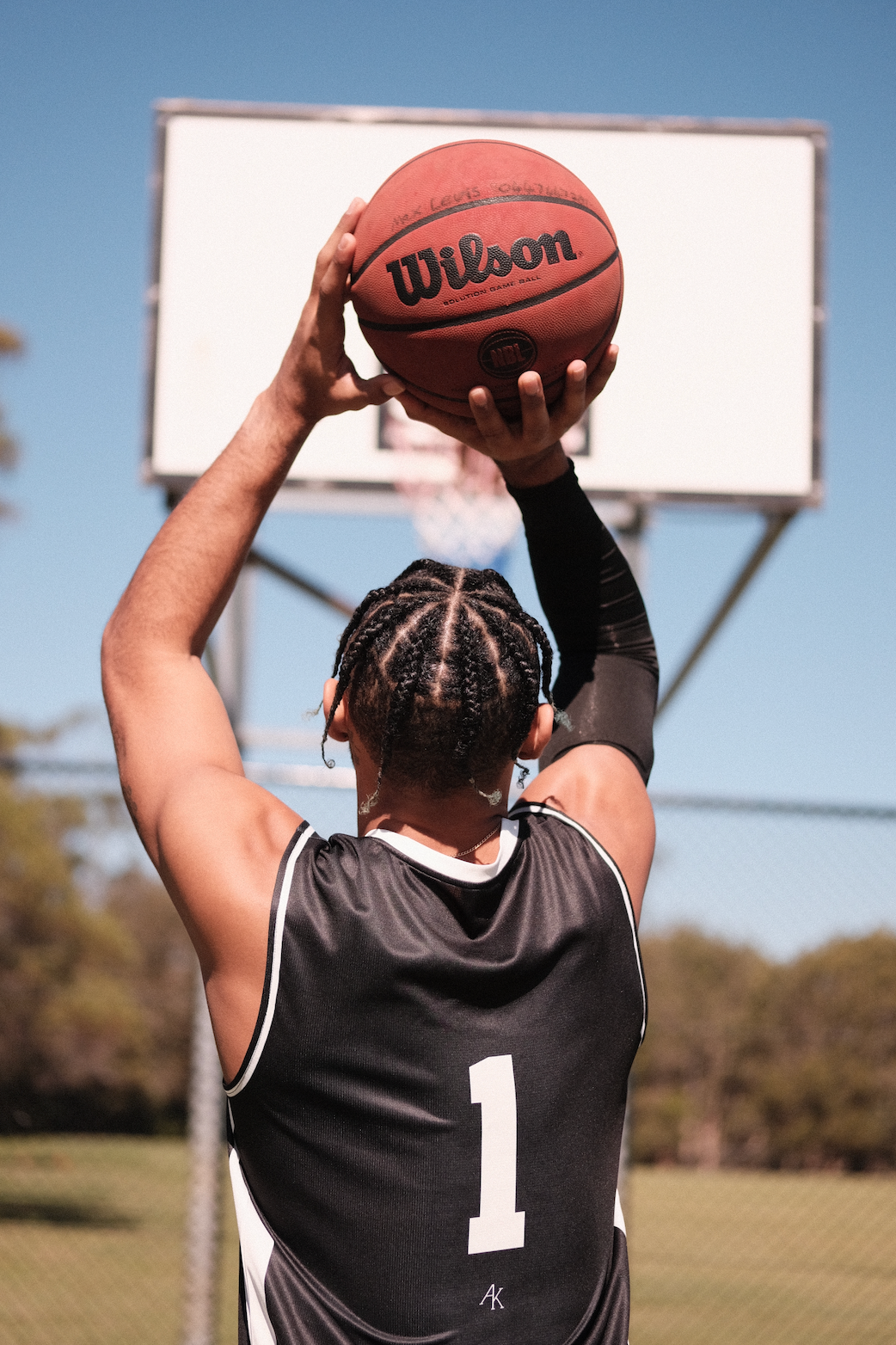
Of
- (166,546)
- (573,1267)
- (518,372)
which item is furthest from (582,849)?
(518,372)

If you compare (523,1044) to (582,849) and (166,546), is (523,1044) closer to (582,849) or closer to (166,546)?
(582,849)

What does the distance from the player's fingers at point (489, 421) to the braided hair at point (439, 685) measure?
0.28 m

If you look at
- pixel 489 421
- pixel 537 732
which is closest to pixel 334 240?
pixel 489 421

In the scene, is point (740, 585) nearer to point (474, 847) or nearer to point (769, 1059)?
point (474, 847)

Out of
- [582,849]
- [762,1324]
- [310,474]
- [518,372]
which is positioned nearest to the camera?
[582,849]

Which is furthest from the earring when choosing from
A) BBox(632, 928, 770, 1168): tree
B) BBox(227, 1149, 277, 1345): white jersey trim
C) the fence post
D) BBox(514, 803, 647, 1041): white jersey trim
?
BBox(632, 928, 770, 1168): tree

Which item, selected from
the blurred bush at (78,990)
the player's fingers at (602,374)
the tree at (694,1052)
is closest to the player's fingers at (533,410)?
the player's fingers at (602,374)

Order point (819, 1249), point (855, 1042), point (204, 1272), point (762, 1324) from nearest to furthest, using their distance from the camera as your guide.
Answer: point (204, 1272) → point (762, 1324) → point (855, 1042) → point (819, 1249)

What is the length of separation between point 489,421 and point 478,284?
1.19 feet

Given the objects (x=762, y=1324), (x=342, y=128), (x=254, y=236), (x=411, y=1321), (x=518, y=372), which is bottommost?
(x=762, y=1324)

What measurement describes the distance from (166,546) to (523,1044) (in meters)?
0.75

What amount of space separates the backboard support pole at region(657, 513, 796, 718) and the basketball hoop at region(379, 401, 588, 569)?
28.6 inches

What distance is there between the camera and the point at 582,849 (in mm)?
1523

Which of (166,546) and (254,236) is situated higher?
(254,236)
